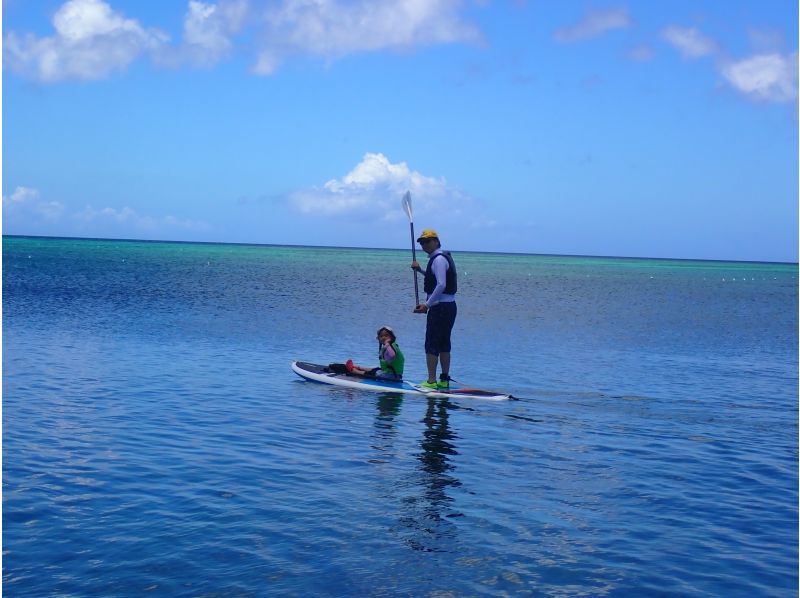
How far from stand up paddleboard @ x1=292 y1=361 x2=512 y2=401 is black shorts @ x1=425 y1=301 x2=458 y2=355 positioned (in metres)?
0.80

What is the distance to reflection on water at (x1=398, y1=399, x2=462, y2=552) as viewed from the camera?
8.10 meters

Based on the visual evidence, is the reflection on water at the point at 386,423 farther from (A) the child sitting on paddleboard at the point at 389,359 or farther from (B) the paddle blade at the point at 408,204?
(B) the paddle blade at the point at 408,204

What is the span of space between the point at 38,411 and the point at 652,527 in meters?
9.14

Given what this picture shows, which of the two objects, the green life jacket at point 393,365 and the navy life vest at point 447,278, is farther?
the green life jacket at point 393,365

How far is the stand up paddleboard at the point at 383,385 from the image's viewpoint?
15.7 m

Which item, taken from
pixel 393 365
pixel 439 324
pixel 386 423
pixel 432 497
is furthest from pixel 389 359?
pixel 432 497

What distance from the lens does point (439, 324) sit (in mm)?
15648

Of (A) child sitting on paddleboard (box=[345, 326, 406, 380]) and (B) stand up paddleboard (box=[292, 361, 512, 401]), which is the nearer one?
(B) stand up paddleboard (box=[292, 361, 512, 401])

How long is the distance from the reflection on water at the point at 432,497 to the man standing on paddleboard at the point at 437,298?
2.70 metres

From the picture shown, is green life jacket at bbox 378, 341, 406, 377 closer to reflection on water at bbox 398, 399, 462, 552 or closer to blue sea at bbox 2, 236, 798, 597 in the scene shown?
blue sea at bbox 2, 236, 798, 597

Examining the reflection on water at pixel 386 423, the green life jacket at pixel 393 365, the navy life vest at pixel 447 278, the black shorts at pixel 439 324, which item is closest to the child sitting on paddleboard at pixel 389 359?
the green life jacket at pixel 393 365

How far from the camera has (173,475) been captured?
386 inches

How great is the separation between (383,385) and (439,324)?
1753 mm

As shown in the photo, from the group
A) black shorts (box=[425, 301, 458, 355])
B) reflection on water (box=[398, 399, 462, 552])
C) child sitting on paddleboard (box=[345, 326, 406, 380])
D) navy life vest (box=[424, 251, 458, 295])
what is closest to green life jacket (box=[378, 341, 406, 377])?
child sitting on paddleboard (box=[345, 326, 406, 380])
